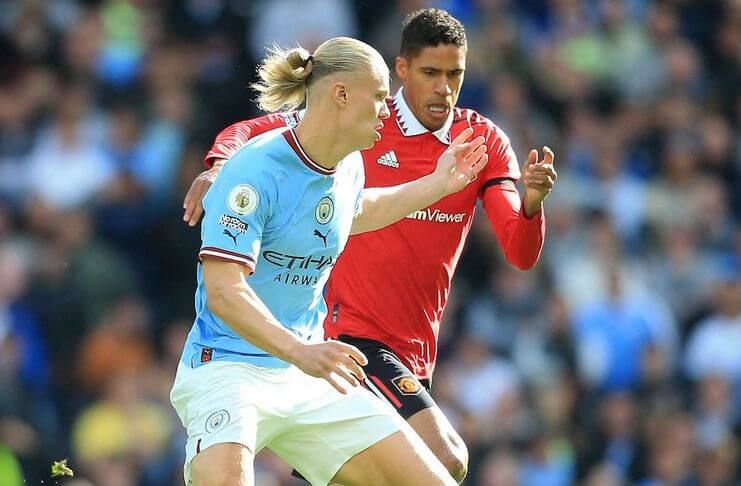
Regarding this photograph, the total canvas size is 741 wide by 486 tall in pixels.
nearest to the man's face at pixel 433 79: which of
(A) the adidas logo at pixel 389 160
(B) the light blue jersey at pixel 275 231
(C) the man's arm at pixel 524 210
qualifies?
(A) the adidas logo at pixel 389 160

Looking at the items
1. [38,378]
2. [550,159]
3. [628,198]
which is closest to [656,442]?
[628,198]

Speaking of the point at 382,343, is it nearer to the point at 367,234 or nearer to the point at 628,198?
the point at 367,234

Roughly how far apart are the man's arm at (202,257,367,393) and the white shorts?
43cm

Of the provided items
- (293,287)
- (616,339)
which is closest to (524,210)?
(293,287)

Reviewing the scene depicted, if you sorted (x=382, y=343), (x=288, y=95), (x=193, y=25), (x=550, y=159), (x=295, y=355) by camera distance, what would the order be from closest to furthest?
(x=295, y=355)
(x=288, y=95)
(x=550, y=159)
(x=382, y=343)
(x=193, y=25)

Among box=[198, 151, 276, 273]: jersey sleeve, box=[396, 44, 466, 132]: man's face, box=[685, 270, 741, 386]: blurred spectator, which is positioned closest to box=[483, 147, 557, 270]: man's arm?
box=[396, 44, 466, 132]: man's face

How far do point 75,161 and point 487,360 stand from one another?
3.87 metres

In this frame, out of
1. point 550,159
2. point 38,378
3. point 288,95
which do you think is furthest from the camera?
point 38,378

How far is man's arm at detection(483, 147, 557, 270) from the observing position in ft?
22.9

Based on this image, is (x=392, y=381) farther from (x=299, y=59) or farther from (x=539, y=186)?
(x=299, y=59)

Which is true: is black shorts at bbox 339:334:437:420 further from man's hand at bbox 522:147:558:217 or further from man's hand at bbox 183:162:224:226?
man's hand at bbox 183:162:224:226

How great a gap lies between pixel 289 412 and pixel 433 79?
85.1 inches

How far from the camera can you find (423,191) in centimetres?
682

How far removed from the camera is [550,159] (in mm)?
6969
